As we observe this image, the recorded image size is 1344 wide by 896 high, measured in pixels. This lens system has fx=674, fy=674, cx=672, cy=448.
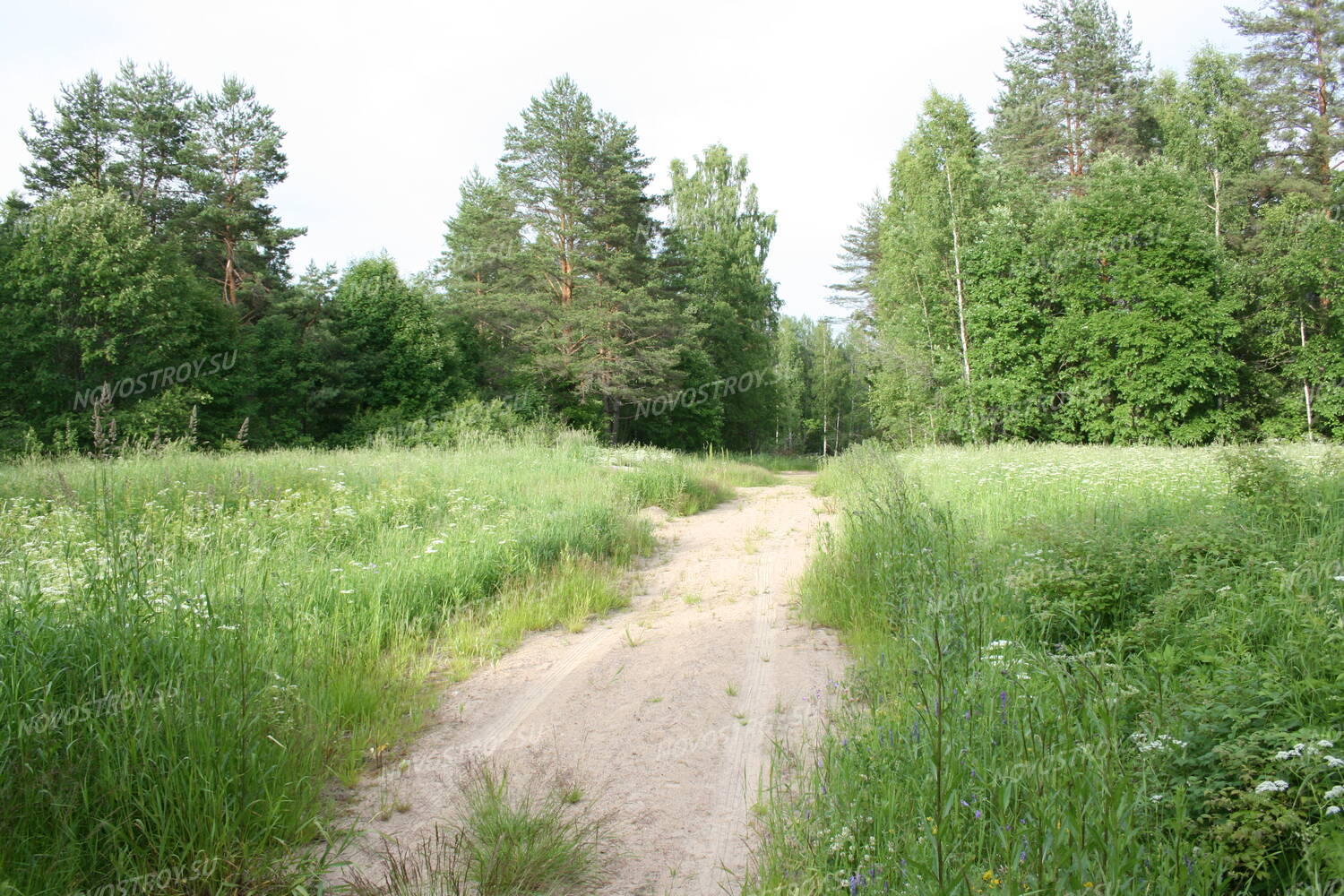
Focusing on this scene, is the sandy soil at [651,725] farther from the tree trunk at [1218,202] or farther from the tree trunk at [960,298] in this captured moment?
the tree trunk at [1218,202]

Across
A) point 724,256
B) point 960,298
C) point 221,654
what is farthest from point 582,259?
point 221,654

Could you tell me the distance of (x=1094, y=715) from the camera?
87.2 inches

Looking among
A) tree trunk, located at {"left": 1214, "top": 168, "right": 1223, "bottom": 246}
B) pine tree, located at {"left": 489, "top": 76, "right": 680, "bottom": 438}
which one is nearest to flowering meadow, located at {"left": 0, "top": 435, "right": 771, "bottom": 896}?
pine tree, located at {"left": 489, "top": 76, "right": 680, "bottom": 438}

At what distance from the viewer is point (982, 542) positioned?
226 inches

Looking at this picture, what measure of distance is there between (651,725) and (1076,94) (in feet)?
110

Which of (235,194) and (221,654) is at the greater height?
(235,194)

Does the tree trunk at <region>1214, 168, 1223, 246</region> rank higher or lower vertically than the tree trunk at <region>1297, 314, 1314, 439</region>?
higher

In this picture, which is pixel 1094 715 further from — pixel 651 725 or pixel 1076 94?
pixel 1076 94

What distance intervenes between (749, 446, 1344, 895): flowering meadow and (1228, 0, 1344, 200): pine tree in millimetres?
26084

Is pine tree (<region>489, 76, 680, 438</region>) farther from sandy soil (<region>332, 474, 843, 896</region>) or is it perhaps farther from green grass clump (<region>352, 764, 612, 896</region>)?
green grass clump (<region>352, 764, 612, 896</region>)

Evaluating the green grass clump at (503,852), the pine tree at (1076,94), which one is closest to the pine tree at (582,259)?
the pine tree at (1076,94)

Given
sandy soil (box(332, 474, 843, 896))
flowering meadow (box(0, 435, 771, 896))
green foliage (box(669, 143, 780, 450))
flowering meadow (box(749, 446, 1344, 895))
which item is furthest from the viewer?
green foliage (box(669, 143, 780, 450))

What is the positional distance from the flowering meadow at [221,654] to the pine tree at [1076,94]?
2971 cm

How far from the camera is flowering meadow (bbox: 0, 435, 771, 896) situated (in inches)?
98.0
